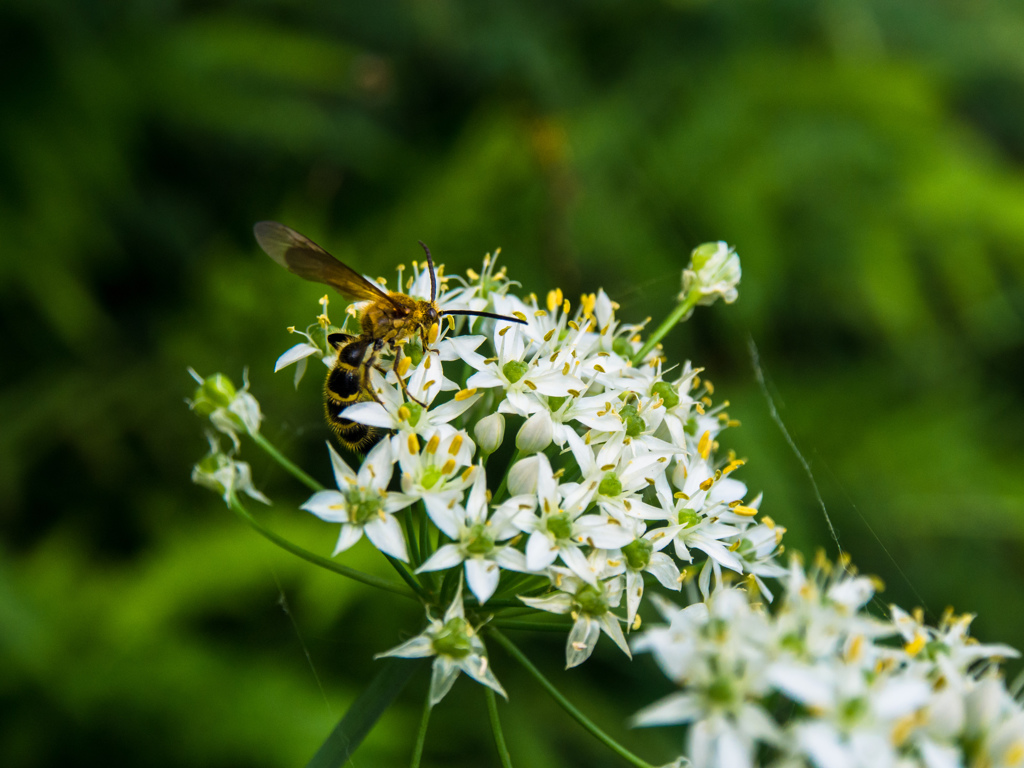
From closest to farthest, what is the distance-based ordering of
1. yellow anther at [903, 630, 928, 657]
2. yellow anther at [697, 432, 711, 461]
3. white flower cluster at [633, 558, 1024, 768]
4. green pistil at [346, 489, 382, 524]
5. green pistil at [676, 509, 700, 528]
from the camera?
white flower cluster at [633, 558, 1024, 768] < yellow anther at [903, 630, 928, 657] < green pistil at [346, 489, 382, 524] < green pistil at [676, 509, 700, 528] < yellow anther at [697, 432, 711, 461]

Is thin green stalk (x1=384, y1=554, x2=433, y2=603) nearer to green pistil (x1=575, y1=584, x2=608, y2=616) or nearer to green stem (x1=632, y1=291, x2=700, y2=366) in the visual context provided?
green pistil (x1=575, y1=584, x2=608, y2=616)

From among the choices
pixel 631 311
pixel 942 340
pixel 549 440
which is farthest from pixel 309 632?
pixel 942 340

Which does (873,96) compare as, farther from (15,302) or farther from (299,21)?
(15,302)

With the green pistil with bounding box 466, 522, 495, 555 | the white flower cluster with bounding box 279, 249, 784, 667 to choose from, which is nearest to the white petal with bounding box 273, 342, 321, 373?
the white flower cluster with bounding box 279, 249, 784, 667

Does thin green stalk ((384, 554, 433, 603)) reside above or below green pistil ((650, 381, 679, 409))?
below

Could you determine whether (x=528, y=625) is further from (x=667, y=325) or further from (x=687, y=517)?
(x=667, y=325)

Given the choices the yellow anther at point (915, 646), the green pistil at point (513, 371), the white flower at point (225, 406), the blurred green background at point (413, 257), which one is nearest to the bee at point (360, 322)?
the green pistil at point (513, 371)

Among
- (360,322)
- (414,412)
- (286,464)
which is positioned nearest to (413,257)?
(360,322)
